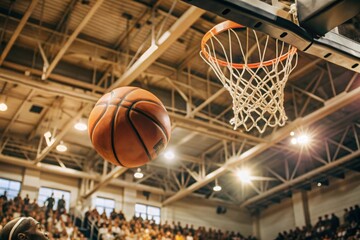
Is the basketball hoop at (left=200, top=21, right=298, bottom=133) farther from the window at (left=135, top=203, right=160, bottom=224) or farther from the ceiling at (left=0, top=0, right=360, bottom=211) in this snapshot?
the window at (left=135, top=203, right=160, bottom=224)

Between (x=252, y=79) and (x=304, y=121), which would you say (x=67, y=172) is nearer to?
(x=304, y=121)

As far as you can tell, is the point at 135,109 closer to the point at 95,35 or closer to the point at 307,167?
the point at 95,35

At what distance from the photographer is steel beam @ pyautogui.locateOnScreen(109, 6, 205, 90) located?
7.61m

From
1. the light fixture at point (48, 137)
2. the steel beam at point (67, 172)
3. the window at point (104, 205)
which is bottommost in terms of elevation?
the window at point (104, 205)

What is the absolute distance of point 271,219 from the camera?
18.9 meters

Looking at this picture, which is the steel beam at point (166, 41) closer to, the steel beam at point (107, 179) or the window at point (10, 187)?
the steel beam at point (107, 179)

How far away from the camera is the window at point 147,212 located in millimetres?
17297

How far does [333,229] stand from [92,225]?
806 centimetres

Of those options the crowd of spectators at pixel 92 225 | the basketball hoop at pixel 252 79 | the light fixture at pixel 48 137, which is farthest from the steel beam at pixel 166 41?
the crowd of spectators at pixel 92 225

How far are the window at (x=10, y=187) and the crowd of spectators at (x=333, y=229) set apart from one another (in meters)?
9.85

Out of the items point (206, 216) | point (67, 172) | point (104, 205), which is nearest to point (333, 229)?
point (206, 216)

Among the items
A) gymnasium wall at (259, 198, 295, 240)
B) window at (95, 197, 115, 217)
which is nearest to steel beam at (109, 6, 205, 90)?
window at (95, 197, 115, 217)

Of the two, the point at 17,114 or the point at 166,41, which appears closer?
the point at 166,41

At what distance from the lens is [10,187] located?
15.0 metres
